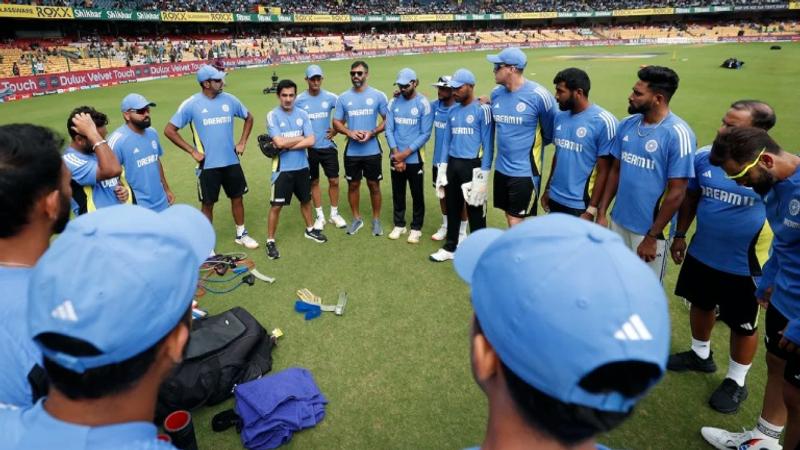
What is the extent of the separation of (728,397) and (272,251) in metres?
5.87

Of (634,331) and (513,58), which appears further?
(513,58)

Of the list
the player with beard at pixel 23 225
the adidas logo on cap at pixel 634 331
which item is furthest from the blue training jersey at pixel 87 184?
the adidas logo on cap at pixel 634 331

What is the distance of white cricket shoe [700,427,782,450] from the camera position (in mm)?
3332

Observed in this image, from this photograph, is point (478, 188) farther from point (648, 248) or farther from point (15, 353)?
point (15, 353)

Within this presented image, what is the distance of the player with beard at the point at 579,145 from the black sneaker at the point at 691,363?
5.37 feet

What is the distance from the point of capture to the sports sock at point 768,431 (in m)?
3.32

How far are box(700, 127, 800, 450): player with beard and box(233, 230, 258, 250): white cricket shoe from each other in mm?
6221

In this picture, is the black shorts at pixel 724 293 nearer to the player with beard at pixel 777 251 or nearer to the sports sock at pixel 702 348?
the sports sock at pixel 702 348

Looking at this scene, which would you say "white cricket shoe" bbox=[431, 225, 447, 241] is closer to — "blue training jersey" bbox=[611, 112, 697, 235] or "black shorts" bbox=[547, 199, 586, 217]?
"black shorts" bbox=[547, 199, 586, 217]

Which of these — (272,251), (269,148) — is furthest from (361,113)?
(272,251)

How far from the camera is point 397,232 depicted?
25.2ft

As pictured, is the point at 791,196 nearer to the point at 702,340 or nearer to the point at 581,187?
the point at 702,340

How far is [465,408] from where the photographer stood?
3965mm

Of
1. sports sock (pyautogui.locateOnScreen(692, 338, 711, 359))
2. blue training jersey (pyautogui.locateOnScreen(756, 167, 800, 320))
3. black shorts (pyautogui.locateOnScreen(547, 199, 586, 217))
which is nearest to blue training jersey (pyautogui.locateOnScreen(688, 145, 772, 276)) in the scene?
blue training jersey (pyautogui.locateOnScreen(756, 167, 800, 320))
